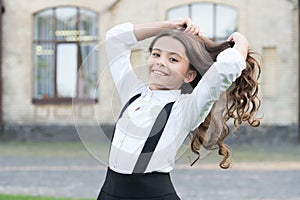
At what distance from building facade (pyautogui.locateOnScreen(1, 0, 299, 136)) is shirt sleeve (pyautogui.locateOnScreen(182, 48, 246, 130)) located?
617 inches

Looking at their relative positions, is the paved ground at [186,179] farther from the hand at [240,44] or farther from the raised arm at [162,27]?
the hand at [240,44]

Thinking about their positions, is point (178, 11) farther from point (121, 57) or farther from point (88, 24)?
point (121, 57)

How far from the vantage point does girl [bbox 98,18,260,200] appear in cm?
259

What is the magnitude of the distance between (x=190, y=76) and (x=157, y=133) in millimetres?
274

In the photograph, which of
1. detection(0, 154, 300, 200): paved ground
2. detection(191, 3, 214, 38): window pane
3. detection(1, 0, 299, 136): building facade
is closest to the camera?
detection(0, 154, 300, 200): paved ground

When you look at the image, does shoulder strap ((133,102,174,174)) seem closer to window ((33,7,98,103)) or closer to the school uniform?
the school uniform

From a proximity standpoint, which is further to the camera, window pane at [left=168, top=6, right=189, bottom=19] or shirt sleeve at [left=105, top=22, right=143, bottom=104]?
window pane at [left=168, top=6, right=189, bottom=19]

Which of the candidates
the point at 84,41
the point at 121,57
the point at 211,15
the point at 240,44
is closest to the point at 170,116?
the point at 240,44

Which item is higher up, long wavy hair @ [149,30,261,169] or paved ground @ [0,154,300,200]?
long wavy hair @ [149,30,261,169]

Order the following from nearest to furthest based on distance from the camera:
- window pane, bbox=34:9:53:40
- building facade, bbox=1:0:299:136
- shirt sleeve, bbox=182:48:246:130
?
shirt sleeve, bbox=182:48:246:130 < building facade, bbox=1:0:299:136 < window pane, bbox=34:9:53:40

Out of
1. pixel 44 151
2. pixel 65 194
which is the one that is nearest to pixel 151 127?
pixel 65 194

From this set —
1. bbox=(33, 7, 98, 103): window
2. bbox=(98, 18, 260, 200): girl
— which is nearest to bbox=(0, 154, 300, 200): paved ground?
bbox=(98, 18, 260, 200): girl

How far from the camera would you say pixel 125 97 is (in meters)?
2.93

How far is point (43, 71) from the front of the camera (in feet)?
64.5
